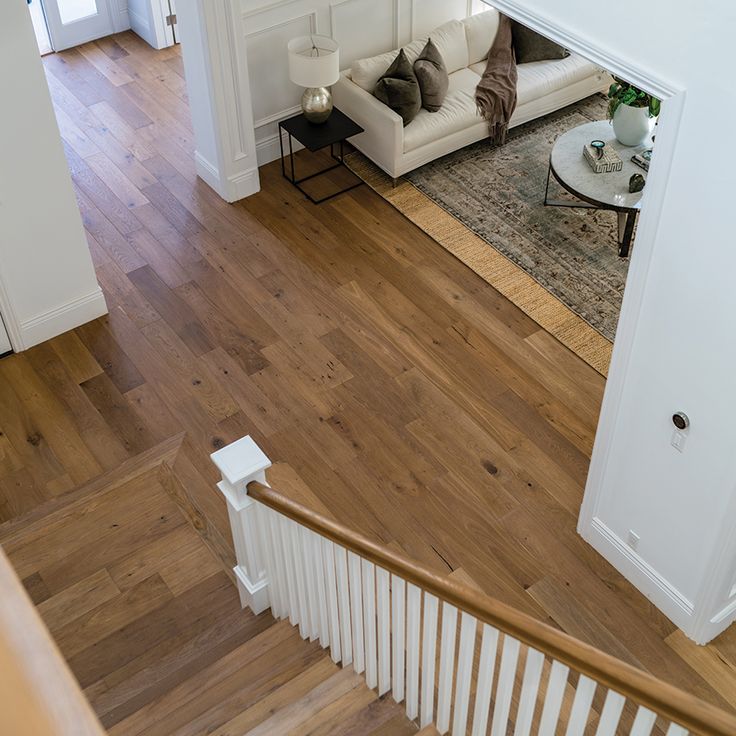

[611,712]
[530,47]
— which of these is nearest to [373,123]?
[530,47]

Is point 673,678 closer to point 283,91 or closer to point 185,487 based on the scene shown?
point 185,487

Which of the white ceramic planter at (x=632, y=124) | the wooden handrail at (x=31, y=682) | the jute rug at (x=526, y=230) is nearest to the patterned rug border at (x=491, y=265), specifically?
the jute rug at (x=526, y=230)

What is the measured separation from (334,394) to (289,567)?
1829mm

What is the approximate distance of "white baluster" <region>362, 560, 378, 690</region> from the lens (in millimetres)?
3039

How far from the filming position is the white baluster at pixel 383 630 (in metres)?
2.95

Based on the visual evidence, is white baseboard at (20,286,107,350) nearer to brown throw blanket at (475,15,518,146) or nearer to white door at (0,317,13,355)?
white door at (0,317,13,355)

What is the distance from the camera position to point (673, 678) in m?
4.03

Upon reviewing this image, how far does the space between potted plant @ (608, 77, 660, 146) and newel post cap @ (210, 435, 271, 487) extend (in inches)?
152

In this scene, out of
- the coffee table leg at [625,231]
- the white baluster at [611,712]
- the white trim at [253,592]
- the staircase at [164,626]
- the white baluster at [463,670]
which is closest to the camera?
the white baluster at [611,712]

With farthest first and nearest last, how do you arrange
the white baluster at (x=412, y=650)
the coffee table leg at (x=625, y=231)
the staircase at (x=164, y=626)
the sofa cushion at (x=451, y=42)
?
the sofa cushion at (x=451, y=42) < the coffee table leg at (x=625, y=231) < the staircase at (x=164, y=626) < the white baluster at (x=412, y=650)

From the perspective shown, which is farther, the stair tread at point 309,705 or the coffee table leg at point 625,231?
the coffee table leg at point 625,231

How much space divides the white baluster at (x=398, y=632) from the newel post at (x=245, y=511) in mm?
682

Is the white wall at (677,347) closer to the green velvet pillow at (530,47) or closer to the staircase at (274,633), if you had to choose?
the staircase at (274,633)

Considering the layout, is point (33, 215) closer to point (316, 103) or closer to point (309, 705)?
point (316, 103)
